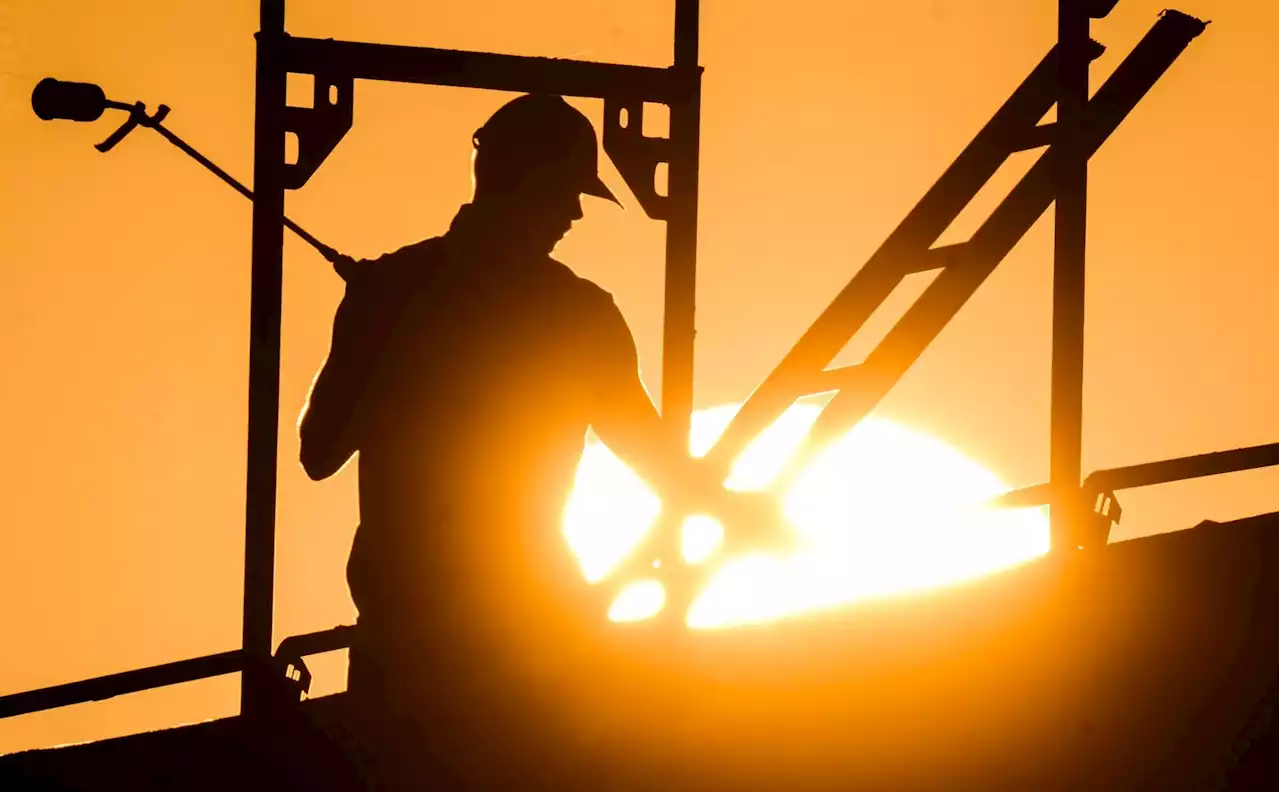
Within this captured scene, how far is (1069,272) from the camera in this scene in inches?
203

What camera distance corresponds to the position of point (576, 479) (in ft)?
12.1

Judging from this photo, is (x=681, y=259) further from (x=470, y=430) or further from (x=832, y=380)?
(x=470, y=430)

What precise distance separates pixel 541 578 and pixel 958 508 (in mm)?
1413

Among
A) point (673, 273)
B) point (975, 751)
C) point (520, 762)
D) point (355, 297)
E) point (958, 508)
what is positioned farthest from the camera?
point (673, 273)

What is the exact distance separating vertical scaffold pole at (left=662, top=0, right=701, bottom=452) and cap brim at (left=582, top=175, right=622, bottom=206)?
131cm

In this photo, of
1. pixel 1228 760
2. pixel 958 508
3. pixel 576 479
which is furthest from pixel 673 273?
pixel 1228 760

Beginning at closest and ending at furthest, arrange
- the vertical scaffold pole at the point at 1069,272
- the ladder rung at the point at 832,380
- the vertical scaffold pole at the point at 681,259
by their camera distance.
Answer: the ladder rung at the point at 832,380 → the vertical scaffold pole at the point at 1069,272 → the vertical scaffold pole at the point at 681,259

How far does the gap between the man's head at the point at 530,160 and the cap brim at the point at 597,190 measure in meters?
0.08

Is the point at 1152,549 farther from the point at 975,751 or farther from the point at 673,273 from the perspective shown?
the point at 673,273

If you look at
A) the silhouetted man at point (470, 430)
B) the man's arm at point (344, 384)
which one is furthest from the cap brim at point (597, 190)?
the man's arm at point (344, 384)

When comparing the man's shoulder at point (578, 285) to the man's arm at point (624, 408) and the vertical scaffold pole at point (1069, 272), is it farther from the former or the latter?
the vertical scaffold pole at point (1069, 272)

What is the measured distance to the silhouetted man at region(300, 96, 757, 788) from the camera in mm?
3529

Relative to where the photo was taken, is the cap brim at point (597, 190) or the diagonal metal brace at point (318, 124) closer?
the cap brim at point (597, 190)

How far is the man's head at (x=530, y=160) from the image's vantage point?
3.58m
